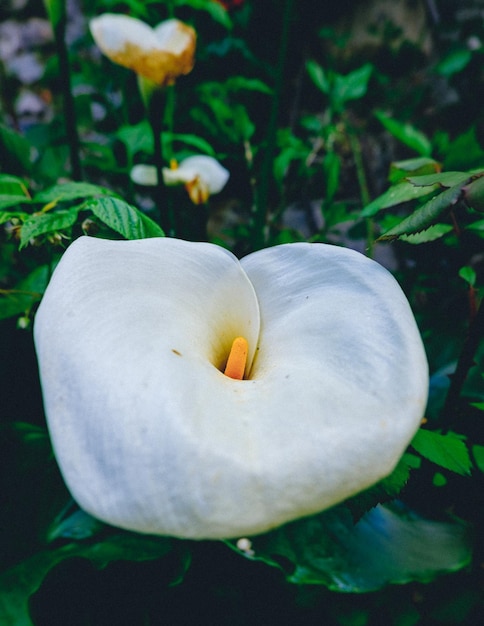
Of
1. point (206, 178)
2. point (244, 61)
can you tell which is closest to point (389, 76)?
point (244, 61)

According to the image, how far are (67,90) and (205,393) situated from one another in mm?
498

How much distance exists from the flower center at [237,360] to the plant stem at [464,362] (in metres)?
0.22

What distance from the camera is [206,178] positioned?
A: 696mm

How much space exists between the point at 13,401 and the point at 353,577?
42cm

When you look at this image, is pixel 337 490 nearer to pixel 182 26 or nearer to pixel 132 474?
pixel 132 474

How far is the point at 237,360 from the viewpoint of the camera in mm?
376

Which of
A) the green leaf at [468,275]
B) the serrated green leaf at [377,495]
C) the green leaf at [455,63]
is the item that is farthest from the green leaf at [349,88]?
the serrated green leaf at [377,495]

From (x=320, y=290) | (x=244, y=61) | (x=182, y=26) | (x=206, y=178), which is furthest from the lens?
(x=244, y=61)

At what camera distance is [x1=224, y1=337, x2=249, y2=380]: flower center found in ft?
1.22

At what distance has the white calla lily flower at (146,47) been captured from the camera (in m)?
0.50

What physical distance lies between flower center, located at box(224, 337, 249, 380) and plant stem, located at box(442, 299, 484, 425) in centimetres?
22

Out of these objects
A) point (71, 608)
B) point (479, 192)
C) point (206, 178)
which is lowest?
point (71, 608)

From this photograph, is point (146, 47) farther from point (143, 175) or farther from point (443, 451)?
point (443, 451)

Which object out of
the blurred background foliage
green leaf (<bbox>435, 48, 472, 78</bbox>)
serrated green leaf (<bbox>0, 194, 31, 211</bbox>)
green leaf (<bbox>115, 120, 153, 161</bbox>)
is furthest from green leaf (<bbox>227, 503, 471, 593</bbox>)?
green leaf (<bbox>435, 48, 472, 78</bbox>)
